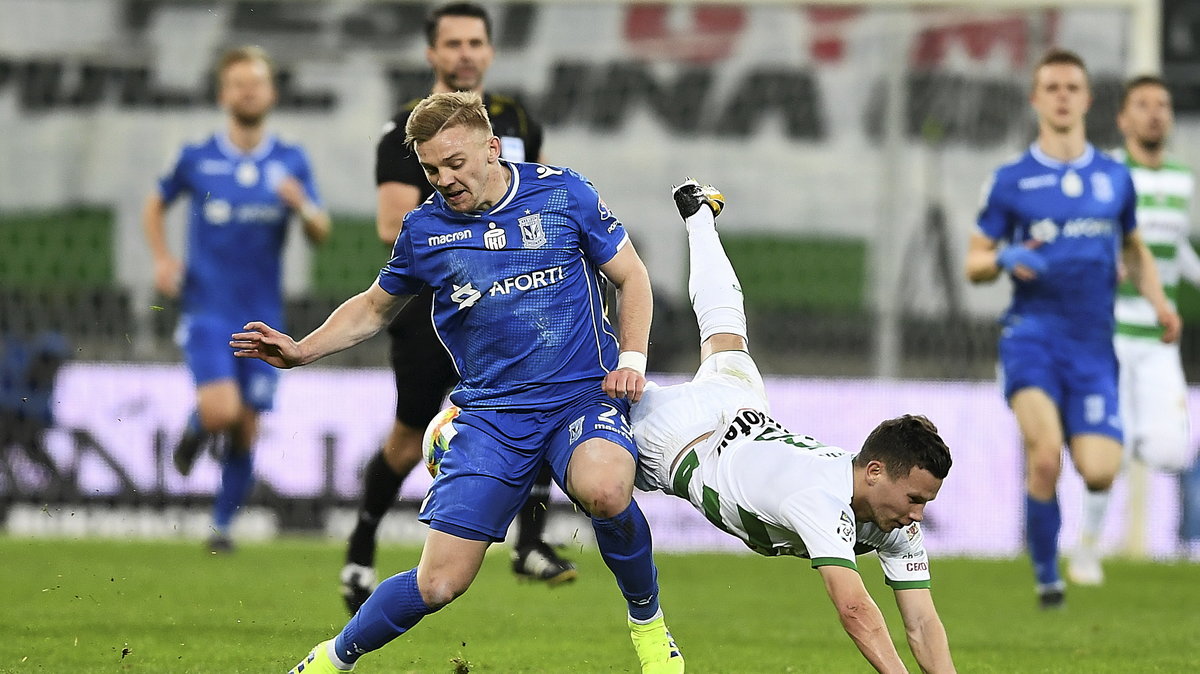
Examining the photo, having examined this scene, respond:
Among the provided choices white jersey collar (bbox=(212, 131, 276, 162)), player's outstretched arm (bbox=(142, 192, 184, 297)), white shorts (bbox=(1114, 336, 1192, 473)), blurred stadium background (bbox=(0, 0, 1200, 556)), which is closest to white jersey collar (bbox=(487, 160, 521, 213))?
white shorts (bbox=(1114, 336, 1192, 473))

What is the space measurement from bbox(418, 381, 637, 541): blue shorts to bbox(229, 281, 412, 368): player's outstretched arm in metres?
0.41

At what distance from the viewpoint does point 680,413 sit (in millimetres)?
5590

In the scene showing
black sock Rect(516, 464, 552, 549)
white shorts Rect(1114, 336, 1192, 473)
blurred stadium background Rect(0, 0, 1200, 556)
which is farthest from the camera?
blurred stadium background Rect(0, 0, 1200, 556)

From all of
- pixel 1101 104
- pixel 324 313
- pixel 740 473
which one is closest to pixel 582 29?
pixel 324 313

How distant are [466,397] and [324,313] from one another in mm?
9748

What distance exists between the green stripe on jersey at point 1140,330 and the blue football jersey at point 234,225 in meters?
5.17

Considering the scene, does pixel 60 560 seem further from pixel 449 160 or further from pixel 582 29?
pixel 582 29

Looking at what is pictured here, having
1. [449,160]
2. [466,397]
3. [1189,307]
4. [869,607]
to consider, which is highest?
[449,160]

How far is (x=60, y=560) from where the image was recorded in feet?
34.4

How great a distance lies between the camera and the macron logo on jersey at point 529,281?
5430 millimetres

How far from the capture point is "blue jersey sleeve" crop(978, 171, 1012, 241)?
9266 millimetres

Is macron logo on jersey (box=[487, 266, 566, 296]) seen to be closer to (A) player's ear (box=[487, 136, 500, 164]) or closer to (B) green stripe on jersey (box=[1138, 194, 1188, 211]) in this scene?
(A) player's ear (box=[487, 136, 500, 164])

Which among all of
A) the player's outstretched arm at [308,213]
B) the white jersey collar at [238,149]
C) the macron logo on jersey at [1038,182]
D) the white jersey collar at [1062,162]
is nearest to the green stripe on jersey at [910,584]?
the macron logo on jersey at [1038,182]

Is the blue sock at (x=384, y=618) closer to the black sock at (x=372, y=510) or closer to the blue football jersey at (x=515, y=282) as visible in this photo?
the blue football jersey at (x=515, y=282)
